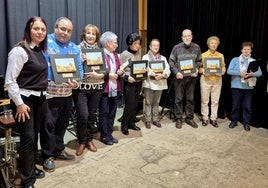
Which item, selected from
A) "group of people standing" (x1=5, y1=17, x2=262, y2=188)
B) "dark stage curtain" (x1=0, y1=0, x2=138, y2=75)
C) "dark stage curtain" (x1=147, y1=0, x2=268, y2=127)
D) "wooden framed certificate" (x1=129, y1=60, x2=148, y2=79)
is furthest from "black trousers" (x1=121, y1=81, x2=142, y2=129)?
"dark stage curtain" (x1=147, y1=0, x2=268, y2=127)

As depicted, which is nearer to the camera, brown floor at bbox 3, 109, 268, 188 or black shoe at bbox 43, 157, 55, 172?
brown floor at bbox 3, 109, 268, 188

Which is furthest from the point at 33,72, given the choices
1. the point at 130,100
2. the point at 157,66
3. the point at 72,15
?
the point at 72,15

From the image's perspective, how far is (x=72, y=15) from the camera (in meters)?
4.01

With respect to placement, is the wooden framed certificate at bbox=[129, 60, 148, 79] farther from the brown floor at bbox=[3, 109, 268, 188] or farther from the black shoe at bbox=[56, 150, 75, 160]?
the black shoe at bbox=[56, 150, 75, 160]

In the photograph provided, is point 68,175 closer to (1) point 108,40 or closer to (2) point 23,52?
(2) point 23,52

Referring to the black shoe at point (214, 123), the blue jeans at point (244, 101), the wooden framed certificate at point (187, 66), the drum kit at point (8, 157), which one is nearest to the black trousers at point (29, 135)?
the drum kit at point (8, 157)

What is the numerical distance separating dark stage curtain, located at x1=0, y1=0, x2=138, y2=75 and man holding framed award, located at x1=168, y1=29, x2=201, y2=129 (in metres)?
1.23

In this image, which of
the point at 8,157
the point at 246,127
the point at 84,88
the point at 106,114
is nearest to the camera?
the point at 8,157

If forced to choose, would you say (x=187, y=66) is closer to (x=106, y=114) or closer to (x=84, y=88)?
(x=106, y=114)

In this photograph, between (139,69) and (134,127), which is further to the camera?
(134,127)

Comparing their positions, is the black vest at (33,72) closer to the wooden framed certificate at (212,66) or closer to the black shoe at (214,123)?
the wooden framed certificate at (212,66)

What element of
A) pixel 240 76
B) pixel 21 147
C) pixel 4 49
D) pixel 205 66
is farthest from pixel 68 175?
pixel 240 76

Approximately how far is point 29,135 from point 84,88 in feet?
2.78

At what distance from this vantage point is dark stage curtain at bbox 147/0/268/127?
4125 millimetres
